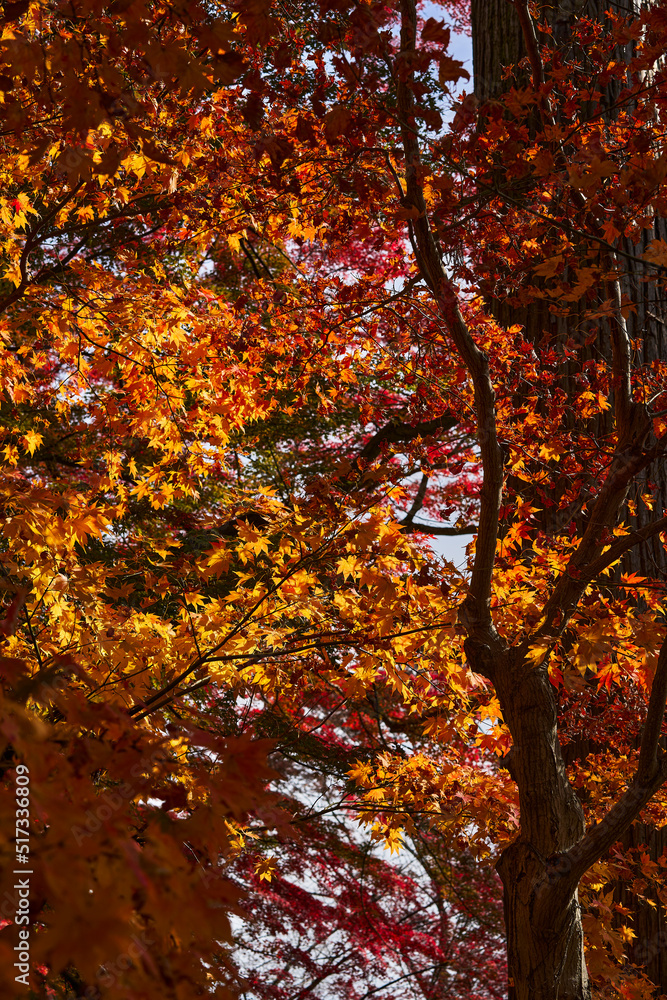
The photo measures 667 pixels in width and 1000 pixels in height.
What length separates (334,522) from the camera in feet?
11.4

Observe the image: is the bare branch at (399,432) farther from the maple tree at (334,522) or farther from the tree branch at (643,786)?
the tree branch at (643,786)

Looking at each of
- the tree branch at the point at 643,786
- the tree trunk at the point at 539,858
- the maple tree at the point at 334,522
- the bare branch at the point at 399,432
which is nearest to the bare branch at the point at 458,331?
the maple tree at the point at 334,522

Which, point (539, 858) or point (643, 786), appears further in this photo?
point (539, 858)

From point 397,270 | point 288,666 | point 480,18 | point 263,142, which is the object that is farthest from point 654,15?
point 480,18

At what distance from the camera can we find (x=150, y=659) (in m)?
3.35

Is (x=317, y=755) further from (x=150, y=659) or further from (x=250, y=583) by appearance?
(x=150, y=659)

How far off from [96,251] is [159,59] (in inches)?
265

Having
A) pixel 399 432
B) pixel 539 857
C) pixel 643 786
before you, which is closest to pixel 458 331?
pixel 643 786

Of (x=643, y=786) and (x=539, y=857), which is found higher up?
(x=643, y=786)

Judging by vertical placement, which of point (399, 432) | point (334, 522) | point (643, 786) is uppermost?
point (399, 432)

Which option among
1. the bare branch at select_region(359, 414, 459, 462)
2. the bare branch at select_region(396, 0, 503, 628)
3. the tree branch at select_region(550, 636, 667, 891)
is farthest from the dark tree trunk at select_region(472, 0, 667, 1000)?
the bare branch at select_region(359, 414, 459, 462)

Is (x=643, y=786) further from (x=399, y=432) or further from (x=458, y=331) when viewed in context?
(x=399, y=432)

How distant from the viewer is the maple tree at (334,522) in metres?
1.61

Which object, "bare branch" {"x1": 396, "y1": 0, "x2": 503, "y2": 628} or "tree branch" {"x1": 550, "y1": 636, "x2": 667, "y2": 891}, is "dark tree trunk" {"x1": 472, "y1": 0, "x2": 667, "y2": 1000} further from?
"bare branch" {"x1": 396, "y1": 0, "x2": 503, "y2": 628}
